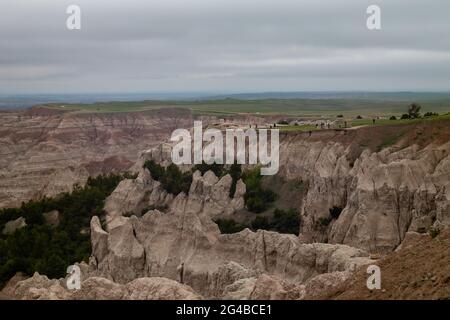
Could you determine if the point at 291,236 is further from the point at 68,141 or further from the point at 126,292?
the point at 68,141

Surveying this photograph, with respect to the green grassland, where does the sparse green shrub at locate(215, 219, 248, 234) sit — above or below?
below

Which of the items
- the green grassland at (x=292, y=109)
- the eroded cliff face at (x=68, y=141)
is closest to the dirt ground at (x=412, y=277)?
the eroded cliff face at (x=68, y=141)

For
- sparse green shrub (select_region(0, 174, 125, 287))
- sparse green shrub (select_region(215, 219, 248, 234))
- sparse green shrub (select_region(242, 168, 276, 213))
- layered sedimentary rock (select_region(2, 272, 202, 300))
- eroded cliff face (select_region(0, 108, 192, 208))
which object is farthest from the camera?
eroded cliff face (select_region(0, 108, 192, 208))

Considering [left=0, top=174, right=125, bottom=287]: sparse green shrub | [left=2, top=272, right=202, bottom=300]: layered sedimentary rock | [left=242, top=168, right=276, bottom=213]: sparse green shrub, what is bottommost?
[left=0, top=174, right=125, bottom=287]: sparse green shrub

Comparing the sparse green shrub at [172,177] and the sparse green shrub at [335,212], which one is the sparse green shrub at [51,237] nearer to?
the sparse green shrub at [172,177]

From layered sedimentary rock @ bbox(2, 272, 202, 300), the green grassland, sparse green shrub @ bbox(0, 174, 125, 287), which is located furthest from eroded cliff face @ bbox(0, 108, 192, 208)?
layered sedimentary rock @ bbox(2, 272, 202, 300)

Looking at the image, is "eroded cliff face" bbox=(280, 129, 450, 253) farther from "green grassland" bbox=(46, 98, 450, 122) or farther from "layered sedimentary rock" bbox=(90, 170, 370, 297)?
"green grassland" bbox=(46, 98, 450, 122)

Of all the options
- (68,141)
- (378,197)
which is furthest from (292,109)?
(378,197)
